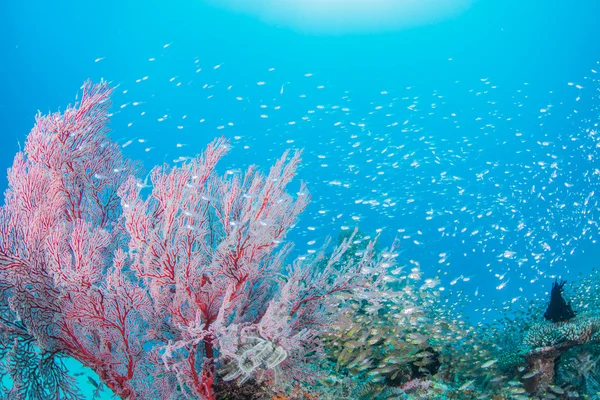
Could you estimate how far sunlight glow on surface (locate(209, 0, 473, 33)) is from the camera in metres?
58.8

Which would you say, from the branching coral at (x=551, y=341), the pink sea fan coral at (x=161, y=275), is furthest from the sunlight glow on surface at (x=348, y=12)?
the pink sea fan coral at (x=161, y=275)

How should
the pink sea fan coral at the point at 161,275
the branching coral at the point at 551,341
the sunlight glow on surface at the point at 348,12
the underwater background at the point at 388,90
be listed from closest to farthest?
1. the pink sea fan coral at the point at 161,275
2. the branching coral at the point at 551,341
3. the sunlight glow on surface at the point at 348,12
4. the underwater background at the point at 388,90

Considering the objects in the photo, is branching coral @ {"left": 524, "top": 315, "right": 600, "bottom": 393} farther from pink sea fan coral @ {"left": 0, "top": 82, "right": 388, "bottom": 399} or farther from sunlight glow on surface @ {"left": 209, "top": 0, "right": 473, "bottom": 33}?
sunlight glow on surface @ {"left": 209, "top": 0, "right": 473, "bottom": 33}

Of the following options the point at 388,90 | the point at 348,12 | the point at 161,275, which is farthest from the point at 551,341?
the point at 388,90

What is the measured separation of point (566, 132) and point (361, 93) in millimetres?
35416

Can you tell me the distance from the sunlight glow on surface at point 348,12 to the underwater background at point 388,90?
0.41 m

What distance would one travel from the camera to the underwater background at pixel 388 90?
6056 cm

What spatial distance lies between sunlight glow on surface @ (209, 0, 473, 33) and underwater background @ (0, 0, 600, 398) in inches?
16.3

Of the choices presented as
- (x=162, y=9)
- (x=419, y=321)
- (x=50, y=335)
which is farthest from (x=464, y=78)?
(x=50, y=335)

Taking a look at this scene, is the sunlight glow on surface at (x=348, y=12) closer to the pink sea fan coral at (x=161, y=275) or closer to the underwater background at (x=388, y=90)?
the underwater background at (x=388, y=90)

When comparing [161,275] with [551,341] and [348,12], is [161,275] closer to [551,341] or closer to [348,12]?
[551,341]

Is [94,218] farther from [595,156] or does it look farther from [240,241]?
[595,156]

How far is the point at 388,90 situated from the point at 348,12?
14304 millimetres

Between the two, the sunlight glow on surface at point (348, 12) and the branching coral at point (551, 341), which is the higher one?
the sunlight glow on surface at point (348, 12)
